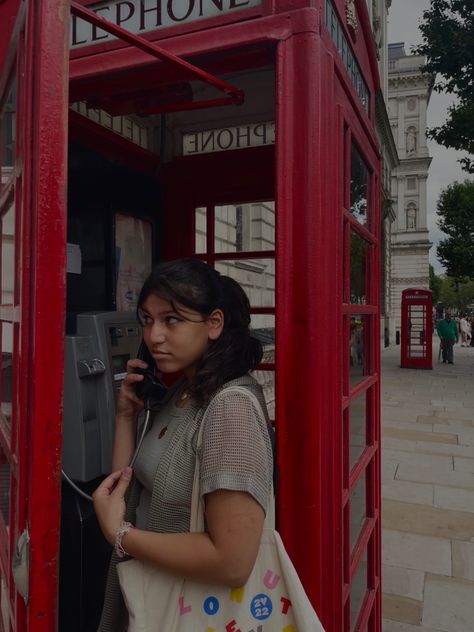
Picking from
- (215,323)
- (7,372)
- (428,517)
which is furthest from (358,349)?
(428,517)

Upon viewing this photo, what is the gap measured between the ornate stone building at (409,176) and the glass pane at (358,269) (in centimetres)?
3418

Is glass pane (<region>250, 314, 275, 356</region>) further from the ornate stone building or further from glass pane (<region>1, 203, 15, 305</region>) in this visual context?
the ornate stone building

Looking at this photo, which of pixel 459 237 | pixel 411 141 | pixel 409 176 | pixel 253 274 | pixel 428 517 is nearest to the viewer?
pixel 253 274

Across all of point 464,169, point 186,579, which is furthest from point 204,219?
point 464,169

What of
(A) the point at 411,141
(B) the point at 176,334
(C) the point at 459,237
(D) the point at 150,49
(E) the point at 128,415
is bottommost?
(E) the point at 128,415

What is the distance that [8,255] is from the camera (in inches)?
50.8

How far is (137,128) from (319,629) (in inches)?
89.1

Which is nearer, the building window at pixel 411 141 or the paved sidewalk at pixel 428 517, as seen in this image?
the paved sidewalk at pixel 428 517

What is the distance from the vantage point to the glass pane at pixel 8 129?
4.06 feet

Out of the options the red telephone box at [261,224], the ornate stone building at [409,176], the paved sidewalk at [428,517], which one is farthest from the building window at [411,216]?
the red telephone box at [261,224]

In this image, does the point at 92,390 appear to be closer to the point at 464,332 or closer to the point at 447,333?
the point at 447,333

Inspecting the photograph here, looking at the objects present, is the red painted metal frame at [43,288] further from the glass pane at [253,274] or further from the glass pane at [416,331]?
the glass pane at [416,331]

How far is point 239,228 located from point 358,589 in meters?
1.71

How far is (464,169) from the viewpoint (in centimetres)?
1231
